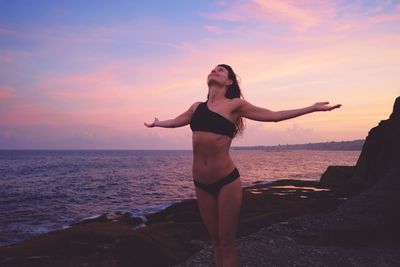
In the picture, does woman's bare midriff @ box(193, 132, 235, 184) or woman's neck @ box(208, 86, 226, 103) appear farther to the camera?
woman's neck @ box(208, 86, 226, 103)

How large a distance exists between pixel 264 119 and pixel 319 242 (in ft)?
23.6

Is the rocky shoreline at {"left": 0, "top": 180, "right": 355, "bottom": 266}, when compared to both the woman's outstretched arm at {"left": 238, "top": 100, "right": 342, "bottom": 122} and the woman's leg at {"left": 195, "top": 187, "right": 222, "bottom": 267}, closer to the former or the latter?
the woman's leg at {"left": 195, "top": 187, "right": 222, "bottom": 267}

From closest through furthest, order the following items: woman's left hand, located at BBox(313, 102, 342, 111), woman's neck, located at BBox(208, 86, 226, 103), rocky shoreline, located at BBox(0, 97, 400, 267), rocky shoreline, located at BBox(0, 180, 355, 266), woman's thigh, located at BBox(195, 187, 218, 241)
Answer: woman's left hand, located at BBox(313, 102, 342, 111) < woman's thigh, located at BBox(195, 187, 218, 241) < woman's neck, located at BBox(208, 86, 226, 103) < rocky shoreline, located at BBox(0, 97, 400, 267) < rocky shoreline, located at BBox(0, 180, 355, 266)

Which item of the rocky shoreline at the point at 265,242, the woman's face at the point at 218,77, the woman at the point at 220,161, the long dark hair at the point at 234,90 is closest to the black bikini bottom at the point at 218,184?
the woman at the point at 220,161

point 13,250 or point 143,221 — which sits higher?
point 13,250

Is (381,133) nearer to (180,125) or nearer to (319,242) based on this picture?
(319,242)

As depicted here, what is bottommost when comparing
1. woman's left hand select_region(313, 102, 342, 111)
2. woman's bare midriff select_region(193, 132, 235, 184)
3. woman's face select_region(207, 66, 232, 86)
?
woman's bare midriff select_region(193, 132, 235, 184)

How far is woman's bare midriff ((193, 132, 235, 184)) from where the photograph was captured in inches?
182

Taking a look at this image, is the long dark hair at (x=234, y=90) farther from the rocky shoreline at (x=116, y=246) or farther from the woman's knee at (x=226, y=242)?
the rocky shoreline at (x=116, y=246)

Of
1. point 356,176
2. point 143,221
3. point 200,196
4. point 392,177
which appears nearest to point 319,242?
point 392,177

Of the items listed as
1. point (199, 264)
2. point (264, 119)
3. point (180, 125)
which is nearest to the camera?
point (264, 119)

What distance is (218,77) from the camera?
500 centimetres

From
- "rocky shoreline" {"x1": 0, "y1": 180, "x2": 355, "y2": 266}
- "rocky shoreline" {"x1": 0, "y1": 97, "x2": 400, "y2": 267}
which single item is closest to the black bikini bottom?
"rocky shoreline" {"x1": 0, "y1": 97, "x2": 400, "y2": 267}

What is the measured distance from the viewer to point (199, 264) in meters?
8.12
